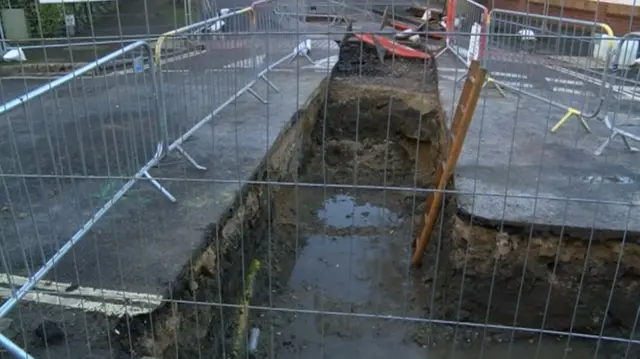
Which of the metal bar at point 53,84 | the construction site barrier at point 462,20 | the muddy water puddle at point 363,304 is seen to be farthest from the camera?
the construction site barrier at point 462,20

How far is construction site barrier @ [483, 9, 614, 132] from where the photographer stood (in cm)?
575

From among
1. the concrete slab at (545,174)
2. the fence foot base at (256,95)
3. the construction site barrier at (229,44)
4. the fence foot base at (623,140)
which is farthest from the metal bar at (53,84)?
the fence foot base at (623,140)

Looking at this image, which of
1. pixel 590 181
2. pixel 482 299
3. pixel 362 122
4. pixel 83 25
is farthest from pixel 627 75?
pixel 83 25

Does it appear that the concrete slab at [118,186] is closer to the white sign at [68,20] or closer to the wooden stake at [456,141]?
the white sign at [68,20]

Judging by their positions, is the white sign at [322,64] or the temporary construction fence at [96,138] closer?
the temporary construction fence at [96,138]

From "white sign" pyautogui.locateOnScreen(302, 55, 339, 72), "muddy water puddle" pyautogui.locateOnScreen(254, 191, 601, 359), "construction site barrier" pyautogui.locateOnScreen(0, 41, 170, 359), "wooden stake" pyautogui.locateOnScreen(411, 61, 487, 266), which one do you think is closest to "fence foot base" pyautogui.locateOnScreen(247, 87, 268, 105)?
"construction site barrier" pyautogui.locateOnScreen(0, 41, 170, 359)

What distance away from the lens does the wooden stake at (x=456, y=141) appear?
389 cm

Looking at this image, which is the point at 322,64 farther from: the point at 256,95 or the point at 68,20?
the point at 68,20

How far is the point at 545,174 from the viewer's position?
4.87 meters

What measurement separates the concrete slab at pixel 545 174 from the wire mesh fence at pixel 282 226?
0.03 m

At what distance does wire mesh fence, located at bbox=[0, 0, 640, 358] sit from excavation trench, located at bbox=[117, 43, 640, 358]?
0.06 feet

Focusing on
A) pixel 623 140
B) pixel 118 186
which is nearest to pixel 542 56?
pixel 623 140

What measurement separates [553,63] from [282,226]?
147 inches

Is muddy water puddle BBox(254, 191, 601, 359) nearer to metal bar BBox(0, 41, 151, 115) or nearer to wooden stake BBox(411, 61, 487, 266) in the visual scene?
Result: wooden stake BBox(411, 61, 487, 266)
